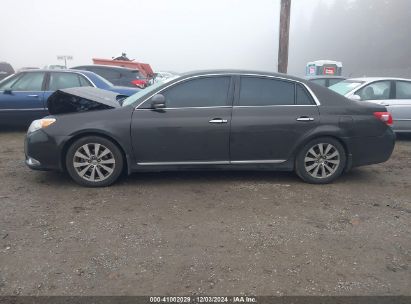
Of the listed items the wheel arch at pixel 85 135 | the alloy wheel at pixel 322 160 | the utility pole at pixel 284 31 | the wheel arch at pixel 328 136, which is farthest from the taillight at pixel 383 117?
the utility pole at pixel 284 31

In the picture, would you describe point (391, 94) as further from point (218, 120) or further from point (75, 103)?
point (75, 103)

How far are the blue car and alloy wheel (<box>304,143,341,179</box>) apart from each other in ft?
14.1

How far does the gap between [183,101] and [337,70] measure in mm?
21615

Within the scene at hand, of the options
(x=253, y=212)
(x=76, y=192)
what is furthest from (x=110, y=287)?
(x=76, y=192)

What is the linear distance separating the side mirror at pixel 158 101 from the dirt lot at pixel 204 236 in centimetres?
100

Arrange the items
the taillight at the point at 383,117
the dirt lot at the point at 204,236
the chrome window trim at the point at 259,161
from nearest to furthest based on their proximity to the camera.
A: the dirt lot at the point at 204,236
the chrome window trim at the point at 259,161
the taillight at the point at 383,117

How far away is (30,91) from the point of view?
856 cm

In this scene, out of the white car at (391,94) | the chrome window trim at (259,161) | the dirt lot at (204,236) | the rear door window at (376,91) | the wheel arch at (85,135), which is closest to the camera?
the dirt lot at (204,236)

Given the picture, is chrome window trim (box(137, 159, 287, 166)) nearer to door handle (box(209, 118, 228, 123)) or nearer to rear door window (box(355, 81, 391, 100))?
door handle (box(209, 118, 228, 123))

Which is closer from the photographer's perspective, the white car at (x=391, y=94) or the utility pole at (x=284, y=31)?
the white car at (x=391, y=94)

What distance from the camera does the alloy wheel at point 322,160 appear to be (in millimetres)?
5348

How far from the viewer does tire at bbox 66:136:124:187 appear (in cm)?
505

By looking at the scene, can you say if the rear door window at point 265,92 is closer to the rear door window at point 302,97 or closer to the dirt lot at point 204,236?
the rear door window at point 302,97

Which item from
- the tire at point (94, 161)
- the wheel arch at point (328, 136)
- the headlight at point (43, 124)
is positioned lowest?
the tire at point (94, 161)
